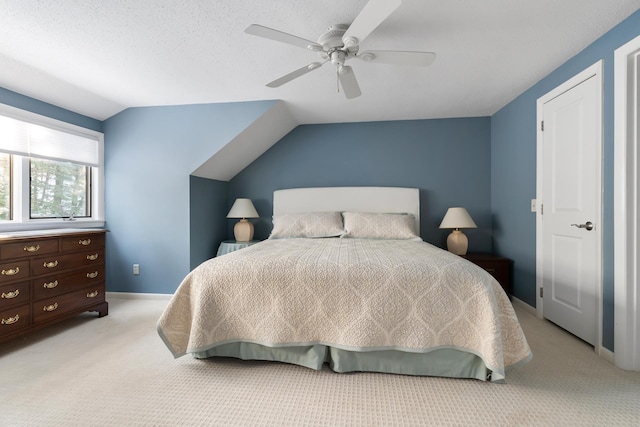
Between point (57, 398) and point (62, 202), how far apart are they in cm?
232

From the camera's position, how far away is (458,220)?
10.7 feet

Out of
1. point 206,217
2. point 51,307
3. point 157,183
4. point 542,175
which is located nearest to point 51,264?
point 51,307

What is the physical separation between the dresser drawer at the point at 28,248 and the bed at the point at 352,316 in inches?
51.8

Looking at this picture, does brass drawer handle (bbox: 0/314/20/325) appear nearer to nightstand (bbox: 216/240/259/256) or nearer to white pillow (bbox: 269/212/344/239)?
nightstand (bbox: 216/240/259/256)

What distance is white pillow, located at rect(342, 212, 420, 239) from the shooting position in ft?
10.4

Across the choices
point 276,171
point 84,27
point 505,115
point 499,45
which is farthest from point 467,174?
point 84,27

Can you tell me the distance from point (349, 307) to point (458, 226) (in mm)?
2146

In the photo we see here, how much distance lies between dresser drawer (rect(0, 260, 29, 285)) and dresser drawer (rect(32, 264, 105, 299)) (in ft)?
0.36

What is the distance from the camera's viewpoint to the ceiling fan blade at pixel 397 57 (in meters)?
1.78

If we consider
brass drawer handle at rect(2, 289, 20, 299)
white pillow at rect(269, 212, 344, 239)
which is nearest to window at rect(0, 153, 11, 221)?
brass drawer handle at rect(2, 289, 20, 299)

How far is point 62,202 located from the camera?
3025 millimetres

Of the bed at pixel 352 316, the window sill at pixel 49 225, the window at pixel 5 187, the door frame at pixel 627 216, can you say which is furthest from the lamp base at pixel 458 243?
the window at pixel 5 187

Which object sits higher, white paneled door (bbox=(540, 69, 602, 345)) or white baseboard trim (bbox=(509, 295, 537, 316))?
white paneled door (bbox=(540, 69, 602, 345))

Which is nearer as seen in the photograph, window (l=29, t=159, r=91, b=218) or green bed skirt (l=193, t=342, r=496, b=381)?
green bed skirt (l=193, t=342, r=496, b=381)
